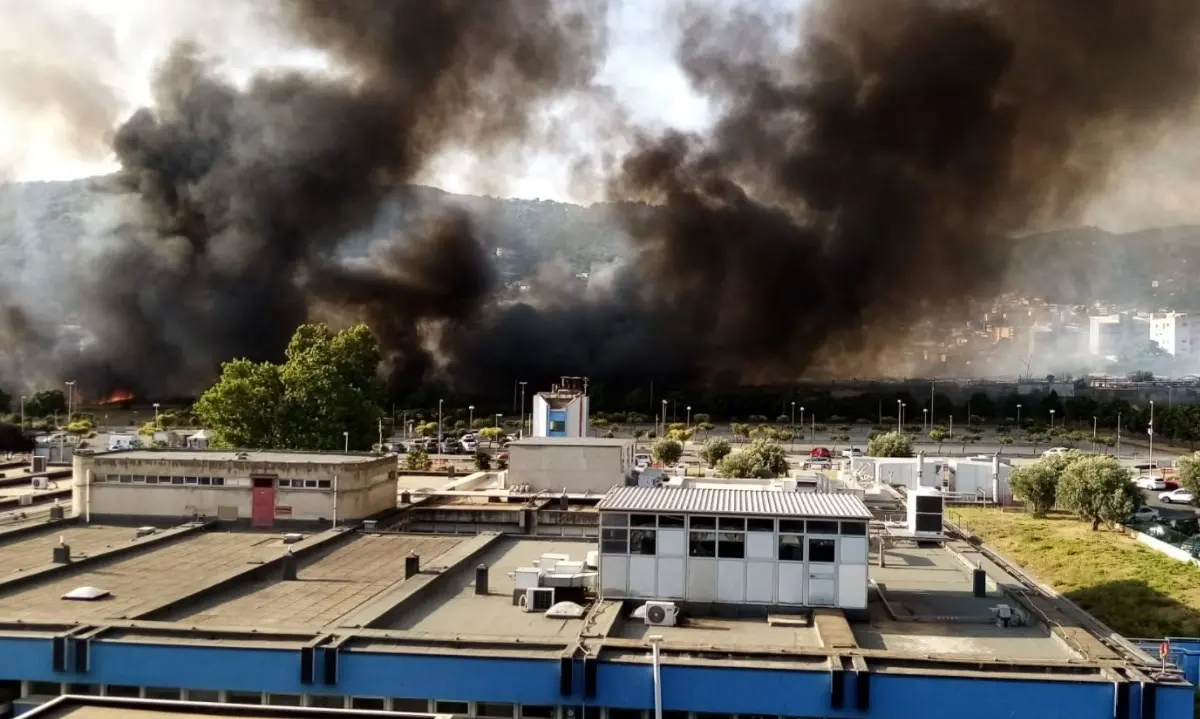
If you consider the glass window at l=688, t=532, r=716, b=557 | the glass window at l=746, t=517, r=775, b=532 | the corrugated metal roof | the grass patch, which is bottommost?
the grass patch

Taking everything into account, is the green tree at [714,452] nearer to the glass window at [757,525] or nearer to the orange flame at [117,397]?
the glass window at [757,525]

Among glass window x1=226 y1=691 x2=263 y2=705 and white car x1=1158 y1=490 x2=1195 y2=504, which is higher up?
glass window x1=226 y1=691 x2=263 y2=705

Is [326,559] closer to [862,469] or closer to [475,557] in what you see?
[475,557]

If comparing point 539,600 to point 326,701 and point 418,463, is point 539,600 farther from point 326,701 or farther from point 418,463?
point 418,463

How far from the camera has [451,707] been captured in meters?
8.91

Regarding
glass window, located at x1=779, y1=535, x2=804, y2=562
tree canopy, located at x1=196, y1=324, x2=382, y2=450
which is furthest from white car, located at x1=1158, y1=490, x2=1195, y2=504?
glass window, located at x1=779, y1=535, x2=804, y2=562

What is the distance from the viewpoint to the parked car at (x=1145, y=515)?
90.1 feet

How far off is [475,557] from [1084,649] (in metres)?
7.58

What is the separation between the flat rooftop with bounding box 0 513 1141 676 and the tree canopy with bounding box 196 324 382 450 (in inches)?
567

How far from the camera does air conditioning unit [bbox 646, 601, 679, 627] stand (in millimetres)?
10211

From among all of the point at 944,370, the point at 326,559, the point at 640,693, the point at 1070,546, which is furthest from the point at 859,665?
the point at 944,370

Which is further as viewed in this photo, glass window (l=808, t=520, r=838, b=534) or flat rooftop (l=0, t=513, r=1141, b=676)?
glass window (l=808, t=520, r=838, b=534)

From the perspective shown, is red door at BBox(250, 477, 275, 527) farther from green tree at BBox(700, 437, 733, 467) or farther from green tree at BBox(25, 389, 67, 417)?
green tree at BBox(25, 389, 67, 417)

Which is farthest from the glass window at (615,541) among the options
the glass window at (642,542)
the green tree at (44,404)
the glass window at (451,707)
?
the green tree at (44,404)
